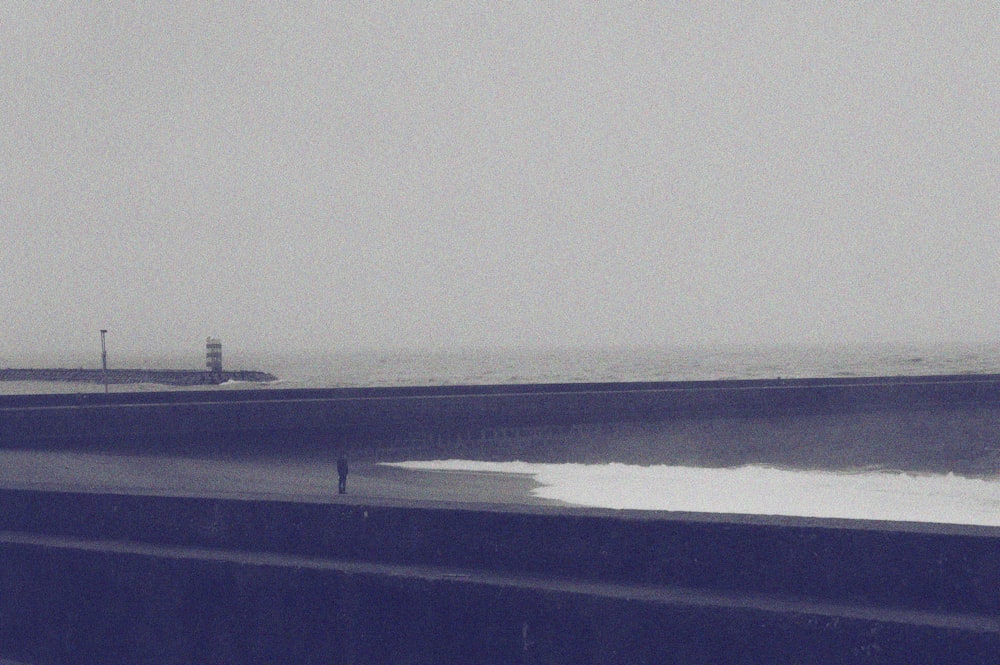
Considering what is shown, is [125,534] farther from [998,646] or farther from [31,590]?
[998,646]

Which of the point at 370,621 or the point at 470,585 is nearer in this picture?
the point at 470,585

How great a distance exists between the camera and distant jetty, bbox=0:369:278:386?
70.2m

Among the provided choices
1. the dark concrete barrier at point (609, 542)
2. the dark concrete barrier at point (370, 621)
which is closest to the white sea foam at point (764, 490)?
the dark concrete barrier at point (609, 542)

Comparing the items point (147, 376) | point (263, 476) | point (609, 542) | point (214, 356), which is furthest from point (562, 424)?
point (147, 376)

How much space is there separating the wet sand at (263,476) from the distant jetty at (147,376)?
44.8 metres

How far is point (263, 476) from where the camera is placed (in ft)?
55.8

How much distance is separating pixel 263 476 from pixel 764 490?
1013cm

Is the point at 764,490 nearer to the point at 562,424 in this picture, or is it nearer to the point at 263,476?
the point at 562,424

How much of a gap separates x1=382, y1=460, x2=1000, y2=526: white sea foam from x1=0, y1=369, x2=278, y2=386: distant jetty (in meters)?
44.5

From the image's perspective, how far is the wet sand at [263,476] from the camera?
14.2m

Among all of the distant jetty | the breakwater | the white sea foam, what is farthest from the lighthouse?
the white sea foam

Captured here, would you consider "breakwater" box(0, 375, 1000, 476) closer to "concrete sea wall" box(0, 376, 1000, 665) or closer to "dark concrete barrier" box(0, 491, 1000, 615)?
"concrete sea wall" box(0, 376, 1000, 665)

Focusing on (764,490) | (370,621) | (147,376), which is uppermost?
(147,376)

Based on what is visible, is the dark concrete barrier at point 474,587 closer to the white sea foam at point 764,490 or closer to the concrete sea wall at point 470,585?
the concrete sea wall at point 470,585
